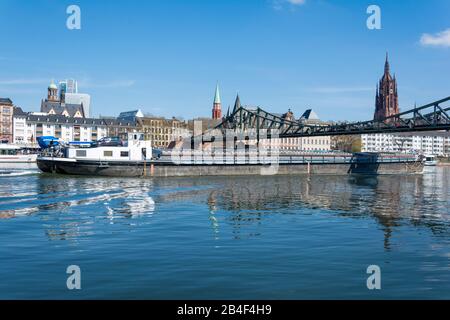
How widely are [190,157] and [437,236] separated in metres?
51.3

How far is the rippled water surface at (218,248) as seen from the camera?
45.7ft

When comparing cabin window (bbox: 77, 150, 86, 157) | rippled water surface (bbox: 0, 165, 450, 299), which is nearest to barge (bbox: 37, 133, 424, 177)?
cabin window (bbox: 77, 150, 86, 157)

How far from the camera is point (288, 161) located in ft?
262

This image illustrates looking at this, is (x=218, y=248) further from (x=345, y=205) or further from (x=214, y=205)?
(x=345, y=205)

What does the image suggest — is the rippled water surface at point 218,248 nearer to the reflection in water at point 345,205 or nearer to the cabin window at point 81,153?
the reflection in water at point 345,205

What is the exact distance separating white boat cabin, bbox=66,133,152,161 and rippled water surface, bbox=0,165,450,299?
27.7 m

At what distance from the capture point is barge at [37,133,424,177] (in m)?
61.8

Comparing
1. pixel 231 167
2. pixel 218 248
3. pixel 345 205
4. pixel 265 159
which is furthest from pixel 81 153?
pixel 218 248

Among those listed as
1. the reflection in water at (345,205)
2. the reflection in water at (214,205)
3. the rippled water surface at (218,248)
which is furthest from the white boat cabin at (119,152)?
the rippled water surface at (218,248)

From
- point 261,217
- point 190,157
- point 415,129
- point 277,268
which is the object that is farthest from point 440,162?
point 277,268

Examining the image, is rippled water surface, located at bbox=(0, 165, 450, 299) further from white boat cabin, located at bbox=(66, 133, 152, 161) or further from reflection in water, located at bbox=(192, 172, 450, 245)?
white boat cabin, located at bbox=(66, 133, 152, 161)

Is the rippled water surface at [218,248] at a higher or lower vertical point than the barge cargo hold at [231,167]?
lower

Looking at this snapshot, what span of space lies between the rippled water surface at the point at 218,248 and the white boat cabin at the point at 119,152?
27.7 m
